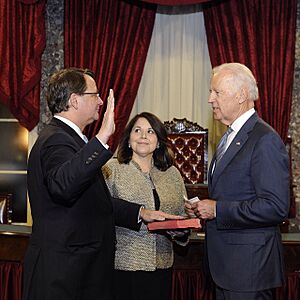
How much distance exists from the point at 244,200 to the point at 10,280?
2.03 m

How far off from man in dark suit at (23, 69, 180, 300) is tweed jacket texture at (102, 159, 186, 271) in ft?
1.96

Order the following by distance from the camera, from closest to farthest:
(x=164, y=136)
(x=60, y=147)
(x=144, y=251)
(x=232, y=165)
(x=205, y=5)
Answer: (x=60, y=147)
(x=232, y=165)
(x=144, y=251)
(x=164, y=136)
(x=205, y=5)

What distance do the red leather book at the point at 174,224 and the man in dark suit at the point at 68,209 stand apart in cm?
37

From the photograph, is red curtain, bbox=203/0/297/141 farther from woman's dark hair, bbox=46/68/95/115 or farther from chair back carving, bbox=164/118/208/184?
woman's dark hair, bbox=46/68/95/115

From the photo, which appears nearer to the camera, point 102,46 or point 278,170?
point 278,170

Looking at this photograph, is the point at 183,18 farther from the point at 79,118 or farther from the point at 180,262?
the point at 79,118

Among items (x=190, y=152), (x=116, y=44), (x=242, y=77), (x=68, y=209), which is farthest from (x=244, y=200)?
(x=116, y=44)

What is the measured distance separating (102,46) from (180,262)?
10.4 ft

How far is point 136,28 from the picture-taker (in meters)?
6.45

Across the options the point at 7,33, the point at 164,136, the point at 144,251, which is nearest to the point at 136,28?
the point at 7,33

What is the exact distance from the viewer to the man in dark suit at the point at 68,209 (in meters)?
2.53

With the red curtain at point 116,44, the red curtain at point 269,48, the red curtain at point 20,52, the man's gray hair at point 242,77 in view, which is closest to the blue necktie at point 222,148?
the man's gray hair at point 242,77

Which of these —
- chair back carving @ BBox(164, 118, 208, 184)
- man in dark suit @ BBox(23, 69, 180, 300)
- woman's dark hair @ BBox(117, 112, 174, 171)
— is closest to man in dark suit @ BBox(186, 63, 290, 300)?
man in dark suit @ BBox(23, 69, 180, 300)

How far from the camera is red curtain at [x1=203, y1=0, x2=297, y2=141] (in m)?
6.21
